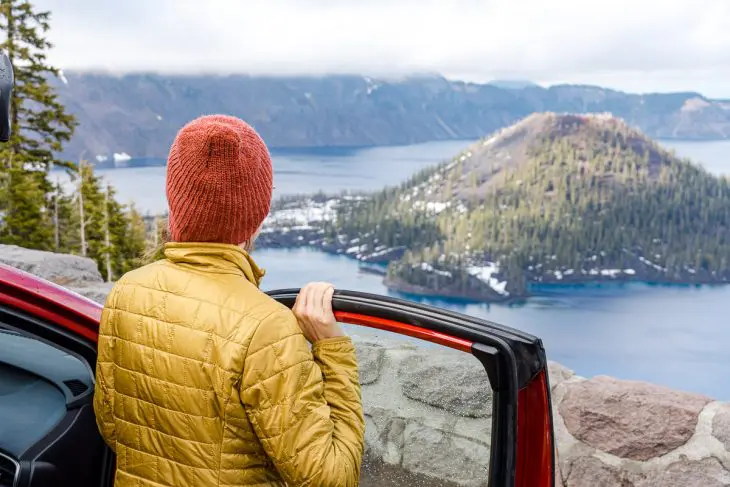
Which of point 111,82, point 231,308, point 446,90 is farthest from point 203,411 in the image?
point 446,90

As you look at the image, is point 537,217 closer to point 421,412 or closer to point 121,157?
point 121,157

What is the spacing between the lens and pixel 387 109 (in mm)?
99812

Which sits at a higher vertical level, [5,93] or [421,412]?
[5,93]

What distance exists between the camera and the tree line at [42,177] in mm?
16578

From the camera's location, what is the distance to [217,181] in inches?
38.8

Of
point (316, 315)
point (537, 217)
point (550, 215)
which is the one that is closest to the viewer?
point (316, 315)

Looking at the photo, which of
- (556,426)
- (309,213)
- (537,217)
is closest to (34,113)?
(556,426)

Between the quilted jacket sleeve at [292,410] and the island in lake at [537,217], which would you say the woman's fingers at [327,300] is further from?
the island in lake at [537,217]

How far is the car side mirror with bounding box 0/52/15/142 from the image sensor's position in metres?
1.07

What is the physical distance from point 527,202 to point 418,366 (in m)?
83.1

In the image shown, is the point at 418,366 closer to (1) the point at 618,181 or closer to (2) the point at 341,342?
(2) the point at 341,342

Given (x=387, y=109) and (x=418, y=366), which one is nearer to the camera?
(x=418, y=366)

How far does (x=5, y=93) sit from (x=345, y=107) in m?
100

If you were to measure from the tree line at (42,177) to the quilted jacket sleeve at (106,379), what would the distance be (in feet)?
53.1
